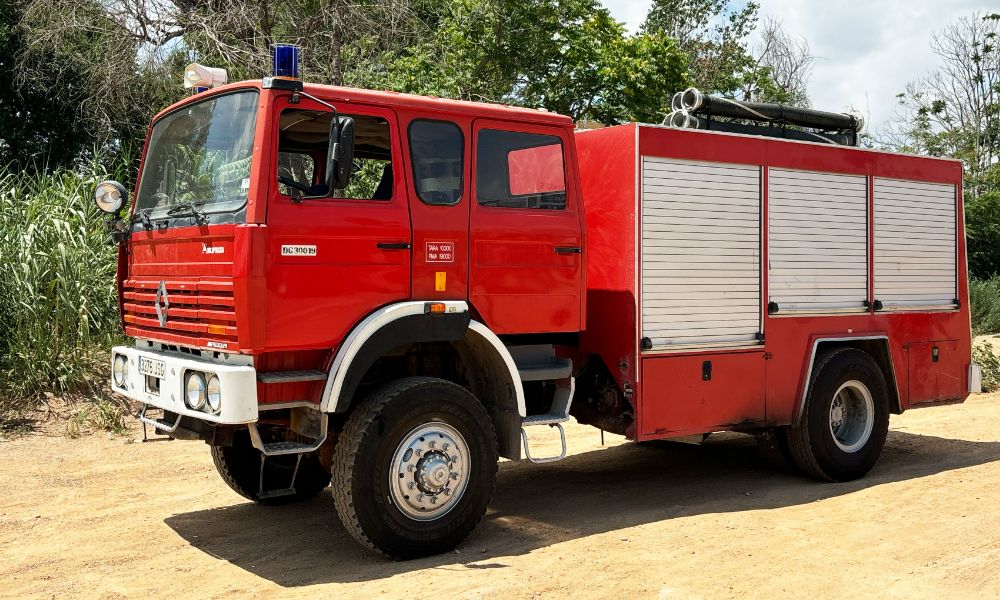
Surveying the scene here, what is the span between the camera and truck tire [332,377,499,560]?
5328 mm

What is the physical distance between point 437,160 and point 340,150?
824 mm

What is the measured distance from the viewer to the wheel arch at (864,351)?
24.2 ft

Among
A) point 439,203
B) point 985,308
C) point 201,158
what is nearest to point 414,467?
point 439,203

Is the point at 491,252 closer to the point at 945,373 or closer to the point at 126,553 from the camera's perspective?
the point at 126,553

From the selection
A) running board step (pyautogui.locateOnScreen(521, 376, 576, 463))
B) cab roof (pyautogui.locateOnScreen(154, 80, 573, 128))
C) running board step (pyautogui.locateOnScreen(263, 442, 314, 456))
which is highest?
cab roof (pyautogui.locateOnScreen(154, 80, 573, 128))

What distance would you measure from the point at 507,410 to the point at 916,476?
12.3ft

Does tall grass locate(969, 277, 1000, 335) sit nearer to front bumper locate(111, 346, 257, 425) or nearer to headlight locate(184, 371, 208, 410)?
front bumper locate(111, 346, 257, 425)

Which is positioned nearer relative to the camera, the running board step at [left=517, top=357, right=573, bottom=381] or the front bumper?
the front bumper

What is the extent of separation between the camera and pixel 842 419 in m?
7.90

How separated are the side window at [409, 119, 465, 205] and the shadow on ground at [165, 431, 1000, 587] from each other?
6.85ft

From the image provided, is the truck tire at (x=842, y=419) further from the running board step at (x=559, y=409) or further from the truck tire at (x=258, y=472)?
the truck tire at (x=258, y=472)

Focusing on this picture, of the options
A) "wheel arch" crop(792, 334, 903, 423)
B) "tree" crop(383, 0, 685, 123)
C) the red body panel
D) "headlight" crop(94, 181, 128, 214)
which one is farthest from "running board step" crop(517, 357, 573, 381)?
"tree" crop(383, 0, 685, 123)

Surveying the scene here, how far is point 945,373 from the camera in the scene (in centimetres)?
835

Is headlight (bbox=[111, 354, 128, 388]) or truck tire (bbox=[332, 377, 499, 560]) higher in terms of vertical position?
headlight (bbox=[111, 354, 128, 388])
